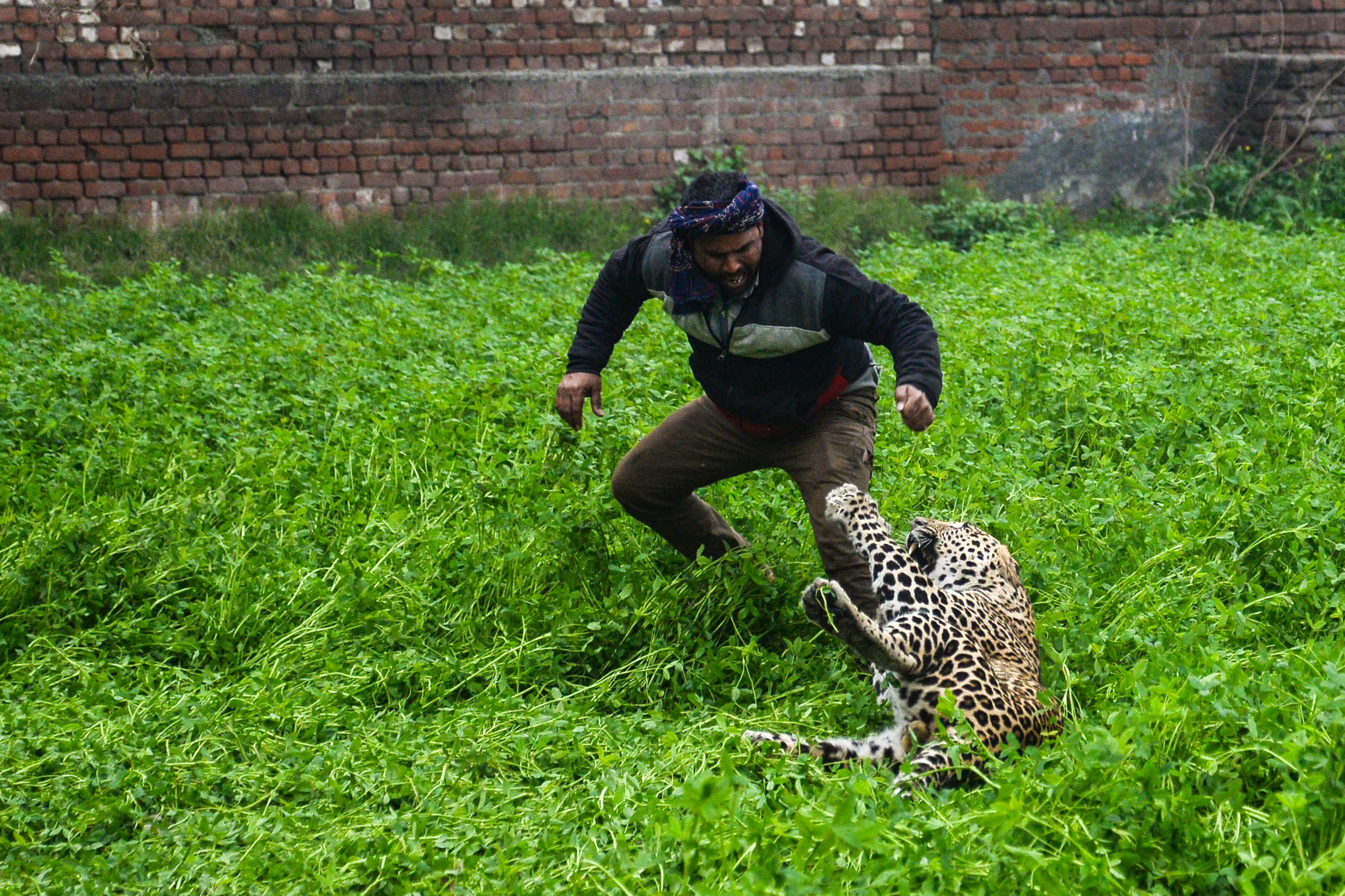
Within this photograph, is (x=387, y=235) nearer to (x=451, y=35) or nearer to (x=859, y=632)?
(x=451, y=35)

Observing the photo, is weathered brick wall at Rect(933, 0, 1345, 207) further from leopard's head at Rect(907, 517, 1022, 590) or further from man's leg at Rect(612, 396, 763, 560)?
leopard's head at Rect(907, 517, 1022, 590)

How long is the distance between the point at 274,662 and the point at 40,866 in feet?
3.70

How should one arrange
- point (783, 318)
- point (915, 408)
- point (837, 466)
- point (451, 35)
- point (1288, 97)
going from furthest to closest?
point (1288, 97)
point (451, 35)
point (837, 466)
point (783, 318)
point (915, 408)

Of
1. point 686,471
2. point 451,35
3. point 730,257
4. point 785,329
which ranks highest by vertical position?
point 451,35

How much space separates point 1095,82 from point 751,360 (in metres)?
9.32

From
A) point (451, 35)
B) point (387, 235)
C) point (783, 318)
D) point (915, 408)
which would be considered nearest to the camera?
point (915, 408)

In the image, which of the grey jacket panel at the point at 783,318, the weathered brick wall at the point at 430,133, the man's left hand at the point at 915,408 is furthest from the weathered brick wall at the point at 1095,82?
the man's left hand at the point at 915,408

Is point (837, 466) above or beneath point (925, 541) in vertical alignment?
above

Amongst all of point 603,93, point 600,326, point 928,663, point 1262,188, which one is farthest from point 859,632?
point 1262,188

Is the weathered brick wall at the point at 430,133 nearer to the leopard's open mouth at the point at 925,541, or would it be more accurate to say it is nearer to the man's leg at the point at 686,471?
the man's leg at the point at 686,471

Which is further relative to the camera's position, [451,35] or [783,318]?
[451,35]

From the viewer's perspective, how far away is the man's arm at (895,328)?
3.67m

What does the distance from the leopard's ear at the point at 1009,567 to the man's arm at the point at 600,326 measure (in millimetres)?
1386

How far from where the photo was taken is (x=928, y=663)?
338cm
